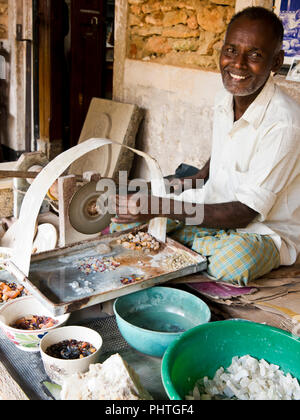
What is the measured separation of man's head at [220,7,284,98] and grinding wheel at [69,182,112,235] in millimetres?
915

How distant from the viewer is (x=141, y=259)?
91.2 inches

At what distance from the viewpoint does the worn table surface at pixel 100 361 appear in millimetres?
1687

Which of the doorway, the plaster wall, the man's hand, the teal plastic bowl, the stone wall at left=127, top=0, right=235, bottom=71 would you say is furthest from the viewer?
the doorway

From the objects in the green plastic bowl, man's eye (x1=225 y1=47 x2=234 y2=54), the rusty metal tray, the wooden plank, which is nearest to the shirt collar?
man's eye (x1=225 y1=47 x2=234 y2=54)

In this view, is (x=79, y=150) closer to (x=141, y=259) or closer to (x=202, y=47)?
(x=141, y=259)

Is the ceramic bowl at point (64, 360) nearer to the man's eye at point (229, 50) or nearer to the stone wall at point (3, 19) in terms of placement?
the man's eye at point (229, 50)

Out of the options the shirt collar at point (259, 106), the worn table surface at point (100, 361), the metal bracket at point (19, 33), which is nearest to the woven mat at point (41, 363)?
the worn table surface at point (100, 361)

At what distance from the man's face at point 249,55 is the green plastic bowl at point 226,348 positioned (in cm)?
125

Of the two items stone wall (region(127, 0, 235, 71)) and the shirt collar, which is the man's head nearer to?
the shirt collar

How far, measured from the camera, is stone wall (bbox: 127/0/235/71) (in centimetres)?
355

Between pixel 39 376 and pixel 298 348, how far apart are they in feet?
3.17

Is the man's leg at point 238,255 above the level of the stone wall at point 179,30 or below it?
below

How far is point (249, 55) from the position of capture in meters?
2.36
